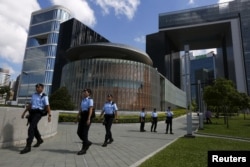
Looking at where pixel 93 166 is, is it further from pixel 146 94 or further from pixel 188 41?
pixel 188 41

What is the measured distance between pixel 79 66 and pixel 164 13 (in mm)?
69566

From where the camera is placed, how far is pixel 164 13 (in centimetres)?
10488

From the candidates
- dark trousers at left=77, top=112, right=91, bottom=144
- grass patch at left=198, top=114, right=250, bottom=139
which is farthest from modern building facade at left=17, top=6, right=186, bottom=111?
dark trousers at left=77, top=112, right=91, bottom=144

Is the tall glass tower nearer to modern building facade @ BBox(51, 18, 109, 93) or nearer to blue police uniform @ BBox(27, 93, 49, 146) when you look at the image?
modern building facade @ BBox(51, 18, 109, 93)

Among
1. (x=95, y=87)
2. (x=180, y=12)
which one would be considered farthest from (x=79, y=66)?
(x=180, y=12)

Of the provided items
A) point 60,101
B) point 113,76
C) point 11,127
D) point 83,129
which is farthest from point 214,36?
point 11,127

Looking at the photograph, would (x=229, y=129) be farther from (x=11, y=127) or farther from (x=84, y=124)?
(x=11, y=127)

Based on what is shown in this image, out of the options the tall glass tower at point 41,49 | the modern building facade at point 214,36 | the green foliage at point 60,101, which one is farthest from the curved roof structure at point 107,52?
the modern building facade at point 214,36

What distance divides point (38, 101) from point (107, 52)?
43647 mm

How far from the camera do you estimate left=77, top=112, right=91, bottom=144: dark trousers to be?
6.67 m

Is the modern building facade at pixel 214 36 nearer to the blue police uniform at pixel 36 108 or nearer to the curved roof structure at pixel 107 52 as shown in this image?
the curved roof structure at pixel 107 52

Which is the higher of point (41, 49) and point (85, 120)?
point (41, 49)

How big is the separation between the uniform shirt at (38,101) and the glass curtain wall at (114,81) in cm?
3799

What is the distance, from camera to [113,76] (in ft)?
153
